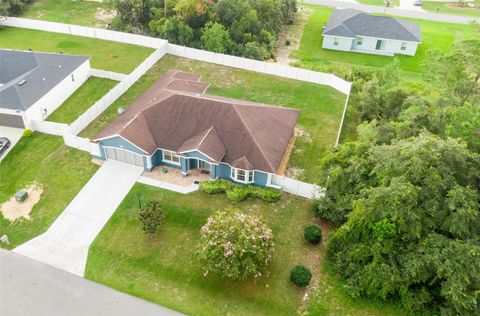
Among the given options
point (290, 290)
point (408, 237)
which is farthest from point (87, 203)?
point (408, 237)

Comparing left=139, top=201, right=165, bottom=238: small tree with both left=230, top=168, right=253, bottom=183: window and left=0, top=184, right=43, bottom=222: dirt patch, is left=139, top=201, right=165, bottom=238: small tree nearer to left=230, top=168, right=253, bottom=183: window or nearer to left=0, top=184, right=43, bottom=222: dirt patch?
left=230, top=168, right=253, bottom=183: window

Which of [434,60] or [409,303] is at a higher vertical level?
[434,60]

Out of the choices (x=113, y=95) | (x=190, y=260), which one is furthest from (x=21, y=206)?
(x=113, y=95)

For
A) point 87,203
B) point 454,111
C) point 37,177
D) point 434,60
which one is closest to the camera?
point 454,111

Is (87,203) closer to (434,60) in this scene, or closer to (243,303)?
(243,303)

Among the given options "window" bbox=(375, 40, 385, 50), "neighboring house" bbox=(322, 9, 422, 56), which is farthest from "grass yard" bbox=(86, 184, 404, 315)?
"window" bbox=(375, 40, 385, 50)

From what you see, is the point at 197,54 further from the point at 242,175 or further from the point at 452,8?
the point at 452,8
